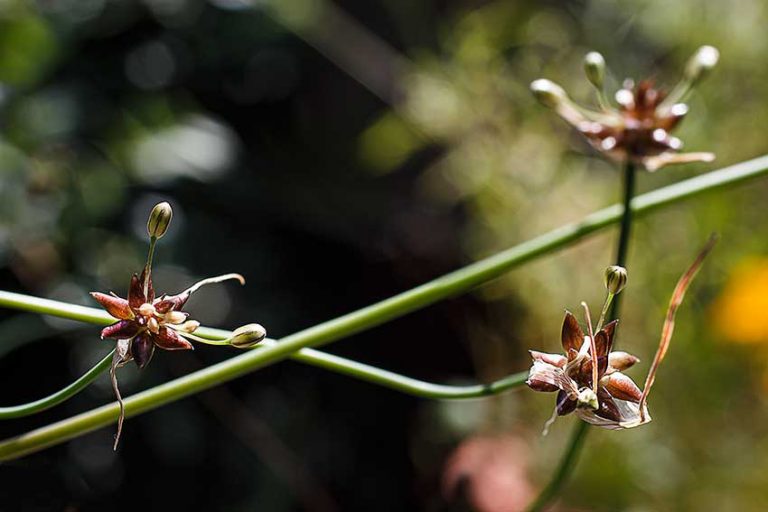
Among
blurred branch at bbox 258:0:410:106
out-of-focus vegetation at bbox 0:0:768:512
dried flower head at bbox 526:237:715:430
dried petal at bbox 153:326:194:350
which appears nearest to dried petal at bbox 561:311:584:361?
dried flower head at bbox 526:237:715:430

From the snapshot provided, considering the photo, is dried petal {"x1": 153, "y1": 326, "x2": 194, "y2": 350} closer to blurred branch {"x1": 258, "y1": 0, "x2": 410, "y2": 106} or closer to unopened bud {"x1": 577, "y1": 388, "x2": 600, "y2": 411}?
unopened bud {"x1": 577, "y1": 388, "x2": 600, "y2": 411}

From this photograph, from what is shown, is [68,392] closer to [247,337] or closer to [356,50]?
[247,337]

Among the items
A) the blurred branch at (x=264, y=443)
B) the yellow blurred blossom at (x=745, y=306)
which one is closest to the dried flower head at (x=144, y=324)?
the blurred branch at (x=264, y=443)

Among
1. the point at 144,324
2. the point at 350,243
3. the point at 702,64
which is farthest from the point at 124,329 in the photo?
the point at 350,243

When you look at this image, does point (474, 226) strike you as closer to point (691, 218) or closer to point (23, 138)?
point (691, 218)

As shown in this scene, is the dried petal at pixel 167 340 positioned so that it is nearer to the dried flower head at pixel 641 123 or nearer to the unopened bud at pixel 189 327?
the unopened bud at pixel 189 327

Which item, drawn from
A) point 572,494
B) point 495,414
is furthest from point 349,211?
point 572,494
